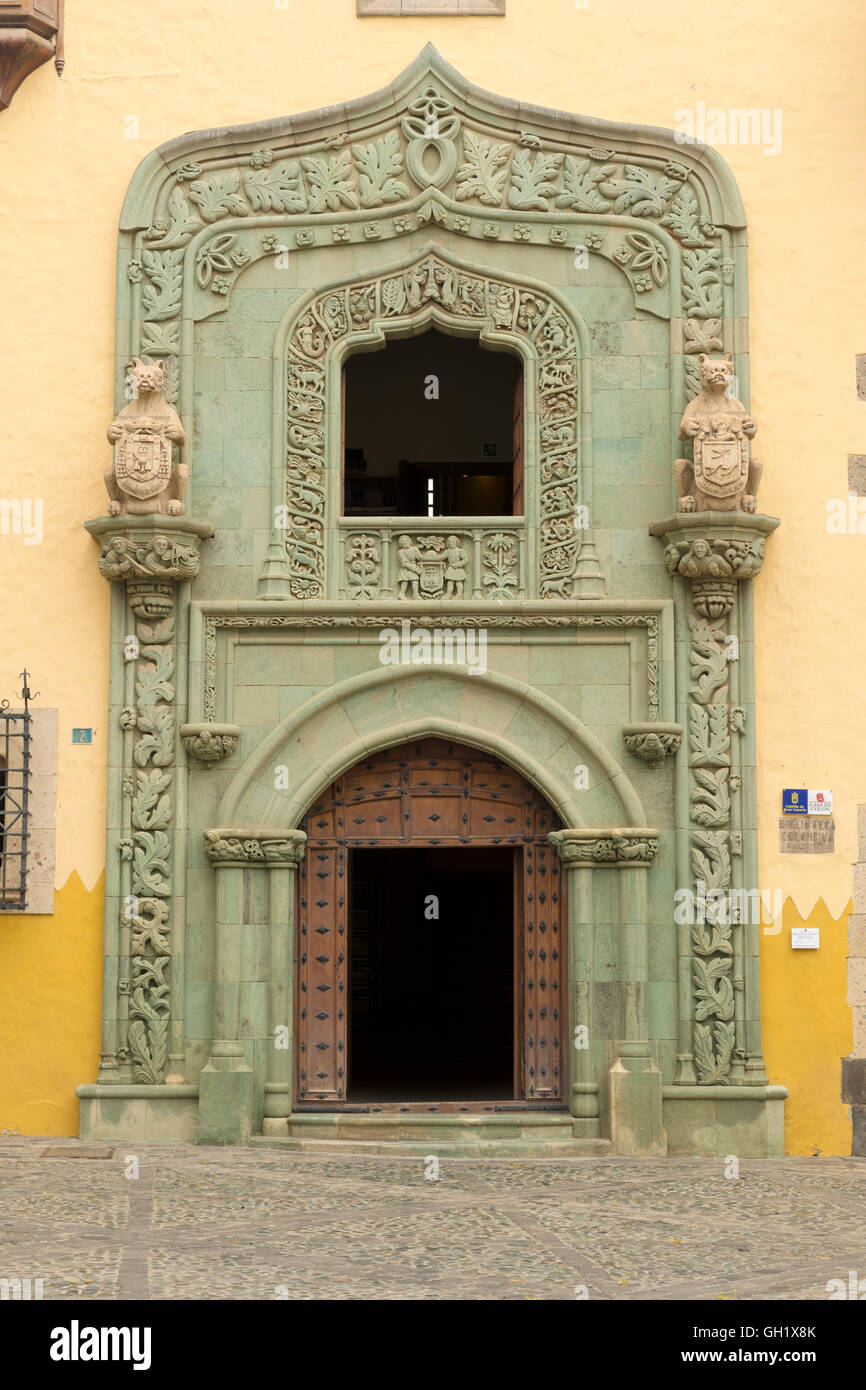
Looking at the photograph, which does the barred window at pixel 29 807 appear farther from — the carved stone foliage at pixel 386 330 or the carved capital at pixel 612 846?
the carved capital at pixel 612 846

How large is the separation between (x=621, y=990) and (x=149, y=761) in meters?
3.66

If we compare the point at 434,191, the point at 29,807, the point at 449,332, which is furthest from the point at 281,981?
the point at 434,191

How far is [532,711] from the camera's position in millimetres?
12594

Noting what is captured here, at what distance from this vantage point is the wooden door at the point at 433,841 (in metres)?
12.6

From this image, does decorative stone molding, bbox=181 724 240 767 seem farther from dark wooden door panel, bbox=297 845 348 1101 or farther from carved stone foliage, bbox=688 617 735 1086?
carved stone foliage, bbox=688 617 735 1086

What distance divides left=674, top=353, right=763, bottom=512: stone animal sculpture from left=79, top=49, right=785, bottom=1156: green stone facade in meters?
0.16

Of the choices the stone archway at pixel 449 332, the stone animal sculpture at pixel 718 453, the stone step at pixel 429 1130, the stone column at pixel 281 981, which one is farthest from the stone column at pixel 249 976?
the stone animal sculpture at pixel 718 453

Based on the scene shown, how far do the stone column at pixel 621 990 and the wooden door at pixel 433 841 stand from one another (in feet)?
0.95

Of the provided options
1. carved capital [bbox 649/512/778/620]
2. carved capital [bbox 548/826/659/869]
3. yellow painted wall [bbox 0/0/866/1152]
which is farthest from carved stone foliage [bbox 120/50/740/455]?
carved capital [bbox 548/826/659/869]

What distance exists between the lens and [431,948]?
20453 millimetres

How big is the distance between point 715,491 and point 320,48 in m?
4.46

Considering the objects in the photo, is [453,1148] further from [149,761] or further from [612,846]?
[149,761]

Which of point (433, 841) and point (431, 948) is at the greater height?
point (433, 841)
